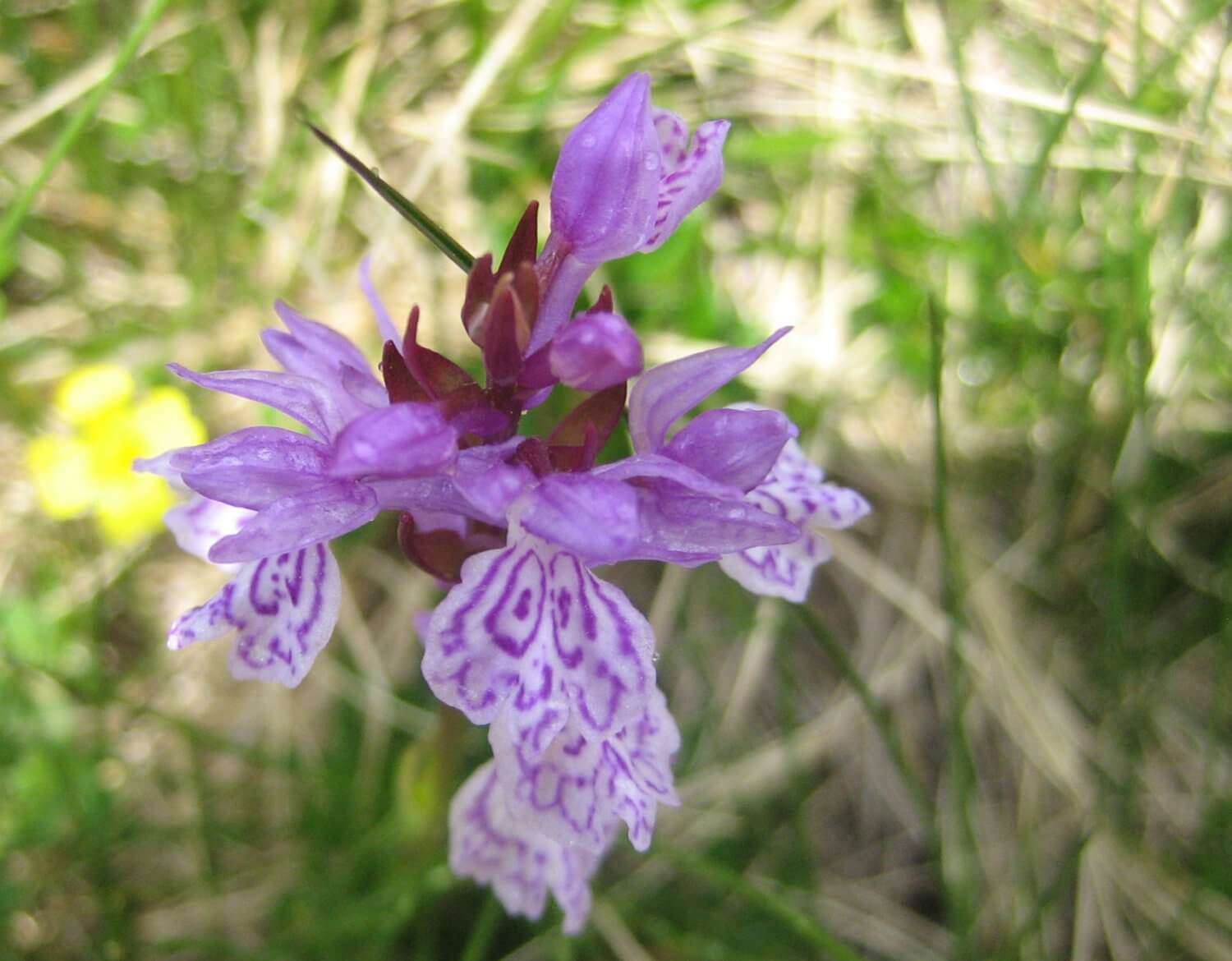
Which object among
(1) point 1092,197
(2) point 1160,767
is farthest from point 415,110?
(2) point 1160,767

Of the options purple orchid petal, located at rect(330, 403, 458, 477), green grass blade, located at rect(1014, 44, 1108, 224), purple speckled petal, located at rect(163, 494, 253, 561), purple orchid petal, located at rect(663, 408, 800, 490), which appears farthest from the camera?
green grass blade, located at rect(1014, 44, 1108, 224)

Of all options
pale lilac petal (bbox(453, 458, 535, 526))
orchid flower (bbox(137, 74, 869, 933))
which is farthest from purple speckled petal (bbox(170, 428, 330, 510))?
pale lilac petal (bbox(453, 458, 535, 526))

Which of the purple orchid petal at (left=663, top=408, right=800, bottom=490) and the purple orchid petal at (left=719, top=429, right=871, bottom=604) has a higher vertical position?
the purple orchid petal at (left=663, top=408, right=800, bottom=490)

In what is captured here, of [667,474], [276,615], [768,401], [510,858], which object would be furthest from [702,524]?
[768,401]

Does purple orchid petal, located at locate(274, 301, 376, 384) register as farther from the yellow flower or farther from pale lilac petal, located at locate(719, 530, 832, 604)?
the yellow flower

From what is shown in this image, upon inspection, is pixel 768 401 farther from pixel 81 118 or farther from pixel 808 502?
pixel 81 118

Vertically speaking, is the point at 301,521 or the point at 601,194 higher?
the point at 601,194

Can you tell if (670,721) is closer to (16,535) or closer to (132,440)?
(132,440)
